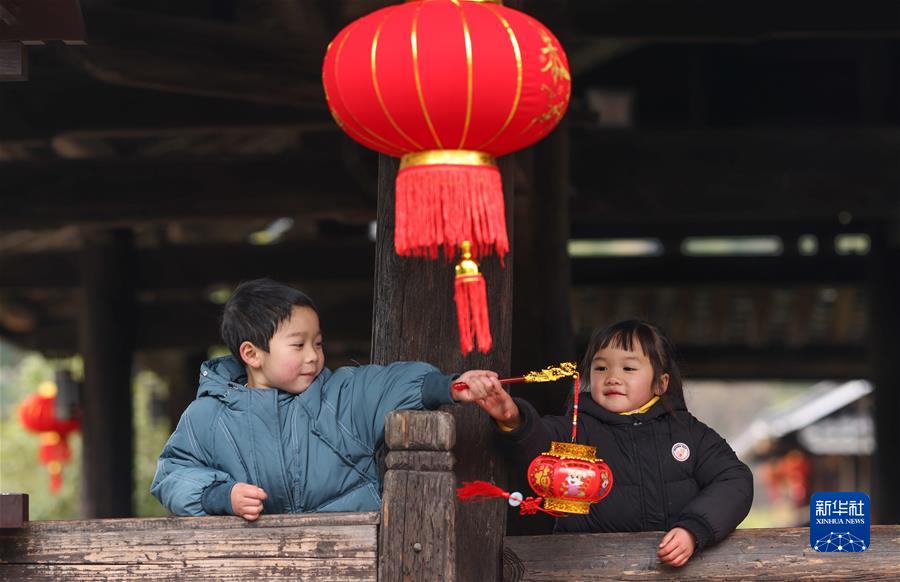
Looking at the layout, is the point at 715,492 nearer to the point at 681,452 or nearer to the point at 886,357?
the point at 681,452

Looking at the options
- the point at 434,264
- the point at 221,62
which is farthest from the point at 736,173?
the point at 434,264

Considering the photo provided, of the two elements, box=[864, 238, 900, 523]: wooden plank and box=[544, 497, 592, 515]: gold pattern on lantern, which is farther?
box=[864, 238, 900, 523]: wooden plank

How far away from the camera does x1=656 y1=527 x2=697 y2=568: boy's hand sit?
9.80 ft

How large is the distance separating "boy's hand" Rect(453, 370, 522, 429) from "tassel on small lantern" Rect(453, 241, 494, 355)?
94 mm

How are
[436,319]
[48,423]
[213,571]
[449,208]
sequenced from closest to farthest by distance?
[213,571] → [449,208] → [436,319] → [48,423]

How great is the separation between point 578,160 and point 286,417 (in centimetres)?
322

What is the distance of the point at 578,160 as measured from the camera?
20.0 feet

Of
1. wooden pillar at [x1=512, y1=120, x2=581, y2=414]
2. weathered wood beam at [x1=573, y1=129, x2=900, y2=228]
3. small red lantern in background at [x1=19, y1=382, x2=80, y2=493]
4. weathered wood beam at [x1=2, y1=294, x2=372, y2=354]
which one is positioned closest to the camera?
wooden pillar at [x1=512, y1=120, x2=581, y2=414]

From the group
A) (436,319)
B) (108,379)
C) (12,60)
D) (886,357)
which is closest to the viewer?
(12,60)

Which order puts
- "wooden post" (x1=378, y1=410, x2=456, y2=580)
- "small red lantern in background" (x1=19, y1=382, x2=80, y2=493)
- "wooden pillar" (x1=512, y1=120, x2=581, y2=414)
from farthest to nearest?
1. "small red lantern in background" (x1=19, y1=382, x2=80, y2=493)
2. "wooden pillar" (x1=512, y1=120, x2=581, y2=414)
3. "wooden post" (x1=378, y1=410, x2=456, y2=580)

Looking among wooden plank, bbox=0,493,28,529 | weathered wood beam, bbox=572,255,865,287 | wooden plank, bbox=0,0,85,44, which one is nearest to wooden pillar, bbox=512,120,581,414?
wooden plank, bbox=0,0,85,44

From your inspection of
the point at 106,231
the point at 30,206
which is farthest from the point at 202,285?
the point at 30,206

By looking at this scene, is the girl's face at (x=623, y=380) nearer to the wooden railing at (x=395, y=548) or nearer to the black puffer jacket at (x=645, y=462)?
the black puffer jacket at (x=645, y=462)

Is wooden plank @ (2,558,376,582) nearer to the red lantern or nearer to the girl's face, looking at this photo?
the red lantern
